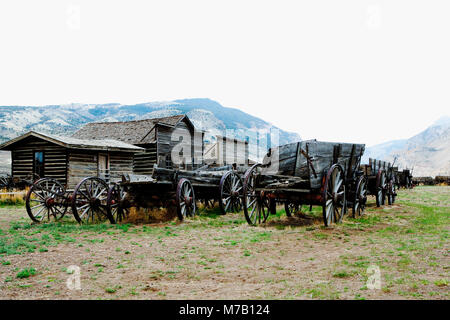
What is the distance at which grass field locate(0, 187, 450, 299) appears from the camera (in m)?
3.93

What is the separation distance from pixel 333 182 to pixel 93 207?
7439 millimetres

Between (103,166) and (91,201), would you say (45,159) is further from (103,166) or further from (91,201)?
(91,201)

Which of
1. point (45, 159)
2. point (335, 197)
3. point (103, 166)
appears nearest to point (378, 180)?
point (335, 197)

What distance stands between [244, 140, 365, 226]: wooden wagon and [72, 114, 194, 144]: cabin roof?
61.2 feet

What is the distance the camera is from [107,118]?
14888cm

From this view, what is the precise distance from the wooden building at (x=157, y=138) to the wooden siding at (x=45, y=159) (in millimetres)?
7429

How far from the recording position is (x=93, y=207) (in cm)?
1009

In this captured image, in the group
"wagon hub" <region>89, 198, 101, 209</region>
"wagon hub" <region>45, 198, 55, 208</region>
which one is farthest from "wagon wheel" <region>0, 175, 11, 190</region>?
"wagon hub" <region>89, 198, 101, 209</region>

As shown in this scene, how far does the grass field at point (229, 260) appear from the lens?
3934 millimetres

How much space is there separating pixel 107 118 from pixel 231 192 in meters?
149

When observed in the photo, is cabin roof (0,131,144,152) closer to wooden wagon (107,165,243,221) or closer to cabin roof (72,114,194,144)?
cabin roof (72,114,194,144)

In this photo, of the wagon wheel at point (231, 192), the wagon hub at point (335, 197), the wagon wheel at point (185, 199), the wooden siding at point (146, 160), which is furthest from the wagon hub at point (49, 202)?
the wooden siding at point (146, 160)
